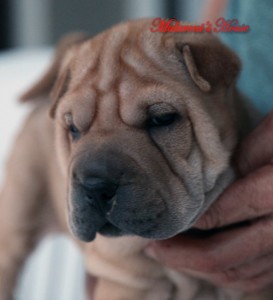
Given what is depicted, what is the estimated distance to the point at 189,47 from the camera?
3.55ft

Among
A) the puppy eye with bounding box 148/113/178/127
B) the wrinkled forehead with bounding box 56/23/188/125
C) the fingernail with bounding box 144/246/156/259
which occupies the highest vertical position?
the wrinkled forehead with bounding box 56/23/188/125

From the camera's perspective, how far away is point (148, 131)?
1.06 m

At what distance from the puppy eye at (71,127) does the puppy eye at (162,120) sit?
0.49 ft

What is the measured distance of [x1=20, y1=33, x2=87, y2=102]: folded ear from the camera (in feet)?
5.42

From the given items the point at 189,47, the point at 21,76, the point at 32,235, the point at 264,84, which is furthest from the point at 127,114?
the point at 21,76

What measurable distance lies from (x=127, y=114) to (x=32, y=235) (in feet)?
2.60

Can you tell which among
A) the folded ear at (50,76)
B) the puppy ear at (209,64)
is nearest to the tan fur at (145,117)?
the puppy ear at (209,64)

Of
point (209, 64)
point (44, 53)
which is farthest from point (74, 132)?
point (44, 53)

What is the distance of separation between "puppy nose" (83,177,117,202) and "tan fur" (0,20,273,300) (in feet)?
0.18

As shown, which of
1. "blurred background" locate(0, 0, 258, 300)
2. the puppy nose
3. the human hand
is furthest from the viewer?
"blurred background" locate(0, 0, 258, 300)

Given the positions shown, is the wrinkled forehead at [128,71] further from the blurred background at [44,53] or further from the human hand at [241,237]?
the blurred background at [44,53]

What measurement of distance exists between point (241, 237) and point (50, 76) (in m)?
0.74

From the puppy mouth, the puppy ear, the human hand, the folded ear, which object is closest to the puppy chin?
the puppy mouth

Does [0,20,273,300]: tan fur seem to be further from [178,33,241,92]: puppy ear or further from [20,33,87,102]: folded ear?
[20,33,87,102]: folded ear
